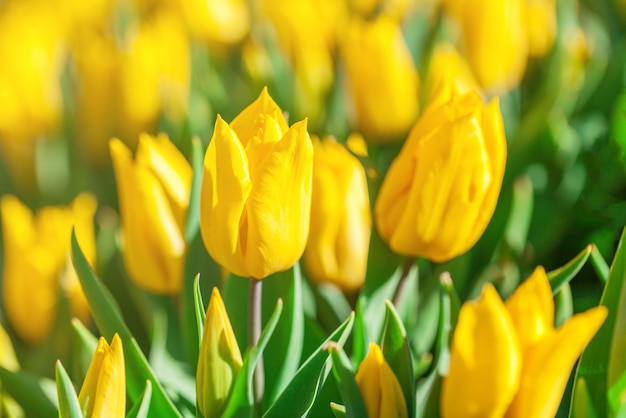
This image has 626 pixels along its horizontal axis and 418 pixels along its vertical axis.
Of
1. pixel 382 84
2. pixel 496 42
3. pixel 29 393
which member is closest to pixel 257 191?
pixel 29 393

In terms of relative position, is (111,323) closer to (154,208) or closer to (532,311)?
(154,208)

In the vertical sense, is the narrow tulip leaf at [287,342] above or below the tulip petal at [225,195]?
below

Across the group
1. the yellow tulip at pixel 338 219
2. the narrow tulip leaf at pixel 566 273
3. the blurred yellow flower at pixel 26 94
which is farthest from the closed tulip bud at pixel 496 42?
the blurred yellow flower at pixel 26 94

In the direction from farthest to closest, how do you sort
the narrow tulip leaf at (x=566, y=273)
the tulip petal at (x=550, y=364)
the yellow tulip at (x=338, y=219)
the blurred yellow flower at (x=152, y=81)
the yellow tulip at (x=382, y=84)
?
Result: the blurred yellow flower at (x=152, y=81) < the yellow tulip at (x=382, y=84) < the yellow tulip at (x=338, y=219) < the narrow tulip leaf at (x=566, y=273) < the tulip petal at (x=550, y=364)

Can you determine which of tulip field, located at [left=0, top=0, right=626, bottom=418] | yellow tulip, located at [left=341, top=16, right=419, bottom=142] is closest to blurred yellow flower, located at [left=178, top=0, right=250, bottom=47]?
tulip field, located at [left=0, top=0, right=626, bottom=418]

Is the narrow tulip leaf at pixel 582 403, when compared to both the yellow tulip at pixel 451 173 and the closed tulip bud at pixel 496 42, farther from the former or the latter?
the closed tulip bud at pixel 496 42

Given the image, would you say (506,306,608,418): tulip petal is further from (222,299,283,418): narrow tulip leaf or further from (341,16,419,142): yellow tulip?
(341,16,419,142): yellow tulip
